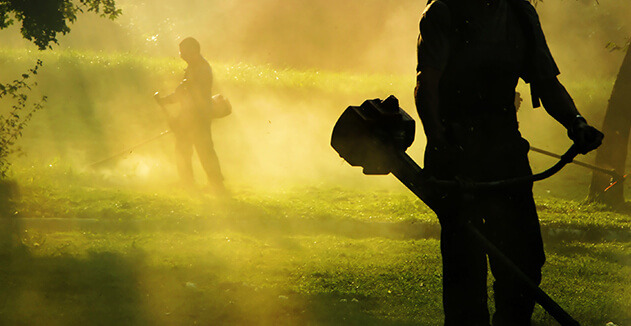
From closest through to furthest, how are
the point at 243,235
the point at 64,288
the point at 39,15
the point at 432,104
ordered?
the point at 432,104
the point at 64,288
the point at 243,235
the point at 39,15

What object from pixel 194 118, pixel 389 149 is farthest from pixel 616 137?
pixel 389 149

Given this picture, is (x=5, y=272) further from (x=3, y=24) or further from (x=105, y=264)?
(x=3, y=24)

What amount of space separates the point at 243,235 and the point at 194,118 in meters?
3.55

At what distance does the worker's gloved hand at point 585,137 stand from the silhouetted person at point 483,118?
31 cm

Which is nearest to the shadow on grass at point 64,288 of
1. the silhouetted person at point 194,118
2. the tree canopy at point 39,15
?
the tree canopy at point 39,15

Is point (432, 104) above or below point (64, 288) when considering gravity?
above

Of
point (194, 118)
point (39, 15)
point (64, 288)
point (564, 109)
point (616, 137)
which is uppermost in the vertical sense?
point (39, 15)

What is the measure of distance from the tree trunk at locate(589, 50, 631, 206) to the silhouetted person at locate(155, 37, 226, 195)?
21.3 feet

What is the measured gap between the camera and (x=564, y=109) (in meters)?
4.32

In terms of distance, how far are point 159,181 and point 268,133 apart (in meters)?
5.20

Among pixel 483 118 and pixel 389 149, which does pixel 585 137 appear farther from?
pixel 389 149

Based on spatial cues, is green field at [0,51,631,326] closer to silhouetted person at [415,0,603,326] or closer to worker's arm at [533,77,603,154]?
silhouetted person at [415,0,603,326]

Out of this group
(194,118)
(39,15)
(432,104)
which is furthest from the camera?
(194,118)

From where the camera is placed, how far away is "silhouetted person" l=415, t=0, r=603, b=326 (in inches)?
171
